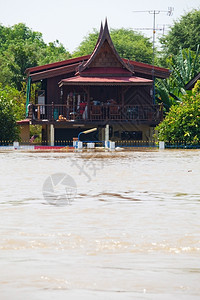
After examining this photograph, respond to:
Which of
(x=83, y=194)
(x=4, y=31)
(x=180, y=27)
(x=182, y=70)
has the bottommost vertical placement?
(x=83, y=194)

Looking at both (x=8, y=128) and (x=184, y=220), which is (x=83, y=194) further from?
(x=8, y=128)

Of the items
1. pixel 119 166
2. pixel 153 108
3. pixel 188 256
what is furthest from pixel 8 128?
pixel 188 256

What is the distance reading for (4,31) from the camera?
423 ft

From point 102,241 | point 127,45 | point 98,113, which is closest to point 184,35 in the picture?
point 127,45

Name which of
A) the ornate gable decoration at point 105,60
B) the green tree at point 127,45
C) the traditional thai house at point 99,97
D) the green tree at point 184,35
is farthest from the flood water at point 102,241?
the green tree at point 127,45

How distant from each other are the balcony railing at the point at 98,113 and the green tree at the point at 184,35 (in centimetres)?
2719

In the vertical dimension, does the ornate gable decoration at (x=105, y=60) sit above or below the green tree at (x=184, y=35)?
below

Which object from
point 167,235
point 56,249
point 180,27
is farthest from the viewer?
point 180,27

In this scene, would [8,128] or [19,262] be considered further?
[8,128]

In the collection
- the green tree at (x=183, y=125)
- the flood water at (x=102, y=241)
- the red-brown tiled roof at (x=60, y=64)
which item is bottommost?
the flood water at (x=102, y=241)

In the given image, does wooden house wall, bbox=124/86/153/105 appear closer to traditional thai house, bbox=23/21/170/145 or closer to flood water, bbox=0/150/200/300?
traditional thai house, bbox=23/21/170/145

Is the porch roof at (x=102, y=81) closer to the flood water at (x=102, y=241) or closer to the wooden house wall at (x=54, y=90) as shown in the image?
the wooden house wall at (x=54, y=90)

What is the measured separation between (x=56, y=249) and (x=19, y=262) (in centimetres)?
88

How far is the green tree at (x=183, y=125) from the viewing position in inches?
1571
